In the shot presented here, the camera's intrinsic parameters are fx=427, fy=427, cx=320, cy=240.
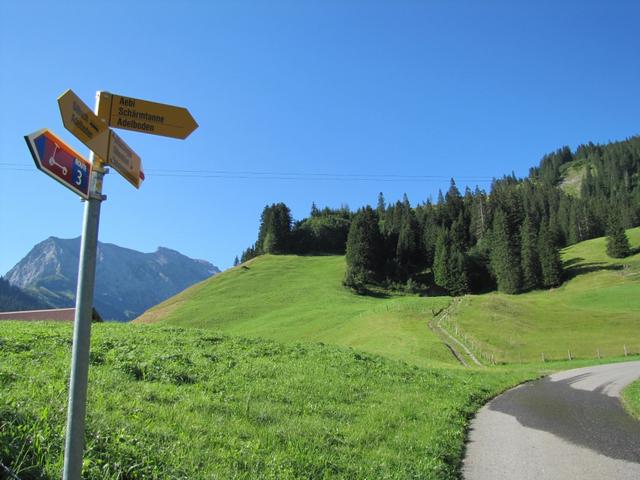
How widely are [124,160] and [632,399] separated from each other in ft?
70.6

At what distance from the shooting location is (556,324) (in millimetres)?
59719

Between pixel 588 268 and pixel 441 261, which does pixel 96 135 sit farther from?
→ pixel 588 268

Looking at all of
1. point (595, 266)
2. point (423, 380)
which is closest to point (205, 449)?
point (423, 380)

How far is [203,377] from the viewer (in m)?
13.1

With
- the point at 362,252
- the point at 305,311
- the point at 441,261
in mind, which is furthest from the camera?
the point at 362,252

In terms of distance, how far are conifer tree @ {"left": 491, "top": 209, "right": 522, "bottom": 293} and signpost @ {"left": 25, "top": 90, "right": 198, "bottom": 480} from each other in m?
115

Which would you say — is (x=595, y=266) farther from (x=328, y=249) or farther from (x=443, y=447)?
(x=443, y=447)

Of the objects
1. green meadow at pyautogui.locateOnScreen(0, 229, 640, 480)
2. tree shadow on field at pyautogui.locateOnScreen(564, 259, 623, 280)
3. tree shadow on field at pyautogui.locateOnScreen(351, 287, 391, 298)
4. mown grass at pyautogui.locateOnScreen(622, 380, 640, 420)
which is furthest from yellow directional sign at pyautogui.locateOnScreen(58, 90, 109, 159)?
tree shadow on field at pyautogui.locateOnScreen(564, 259, 623, 280)

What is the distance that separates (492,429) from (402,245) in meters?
125

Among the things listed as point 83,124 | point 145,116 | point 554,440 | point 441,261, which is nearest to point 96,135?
point 83,124

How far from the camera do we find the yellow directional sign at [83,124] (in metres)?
3.06

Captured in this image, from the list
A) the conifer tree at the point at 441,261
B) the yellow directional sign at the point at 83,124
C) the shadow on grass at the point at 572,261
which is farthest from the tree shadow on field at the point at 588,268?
the yellow directional sign at the point at 83,124

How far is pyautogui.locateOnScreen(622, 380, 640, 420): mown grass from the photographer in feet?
51.1

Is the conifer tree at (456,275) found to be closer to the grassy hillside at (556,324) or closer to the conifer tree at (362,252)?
the conifer tree at (362,252)
